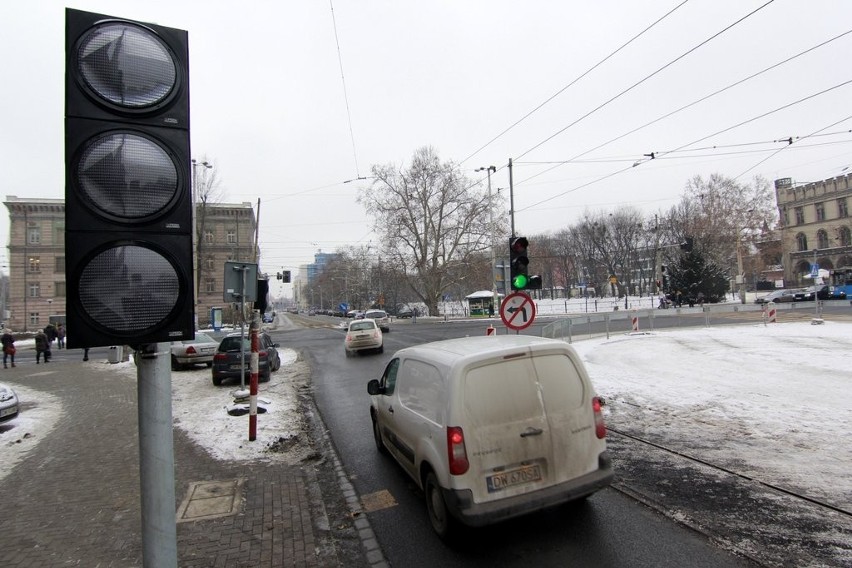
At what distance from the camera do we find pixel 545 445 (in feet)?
12.9

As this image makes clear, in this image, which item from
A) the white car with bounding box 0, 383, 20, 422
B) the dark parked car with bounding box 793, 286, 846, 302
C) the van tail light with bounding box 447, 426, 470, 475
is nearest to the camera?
the van tail light with bounding box 447, 426, 470, 475

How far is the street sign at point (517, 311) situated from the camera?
9227mm

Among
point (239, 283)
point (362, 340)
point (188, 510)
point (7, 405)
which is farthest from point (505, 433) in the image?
point (362, 340)

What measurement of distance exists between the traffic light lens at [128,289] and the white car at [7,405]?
9214mm

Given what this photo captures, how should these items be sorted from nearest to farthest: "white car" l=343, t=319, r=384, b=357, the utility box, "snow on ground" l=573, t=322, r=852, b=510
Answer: "snow on ground" l=573, t=322, r=852, b=510 → the utility box → "white car" l=343, t=319, r=384, b=357

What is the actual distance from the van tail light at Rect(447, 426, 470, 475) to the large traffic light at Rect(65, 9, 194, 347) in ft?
7.48

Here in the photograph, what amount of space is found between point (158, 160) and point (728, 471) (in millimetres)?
6094

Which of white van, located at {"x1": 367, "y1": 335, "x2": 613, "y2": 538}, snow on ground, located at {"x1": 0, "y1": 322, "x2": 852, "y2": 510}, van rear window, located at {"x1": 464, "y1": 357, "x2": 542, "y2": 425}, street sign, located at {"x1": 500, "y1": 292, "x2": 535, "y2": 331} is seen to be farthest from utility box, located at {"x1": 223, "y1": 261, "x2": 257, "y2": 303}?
van rear window, located at {"x1": 464, "y1": 357, "x2": 542, "y2": 425}

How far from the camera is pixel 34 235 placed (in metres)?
59.5

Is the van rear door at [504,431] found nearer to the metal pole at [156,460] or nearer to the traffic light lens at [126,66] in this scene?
the metal pole at [156,460]

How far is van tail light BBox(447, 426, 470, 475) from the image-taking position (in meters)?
3.73

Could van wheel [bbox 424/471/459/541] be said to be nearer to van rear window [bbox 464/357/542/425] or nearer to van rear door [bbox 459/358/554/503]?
van rear door [bbox 459/358/554/503]

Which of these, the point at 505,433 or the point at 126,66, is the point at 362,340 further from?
the point at 126,66

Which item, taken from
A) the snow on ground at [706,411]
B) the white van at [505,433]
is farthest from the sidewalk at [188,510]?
the white van at [505,433]
